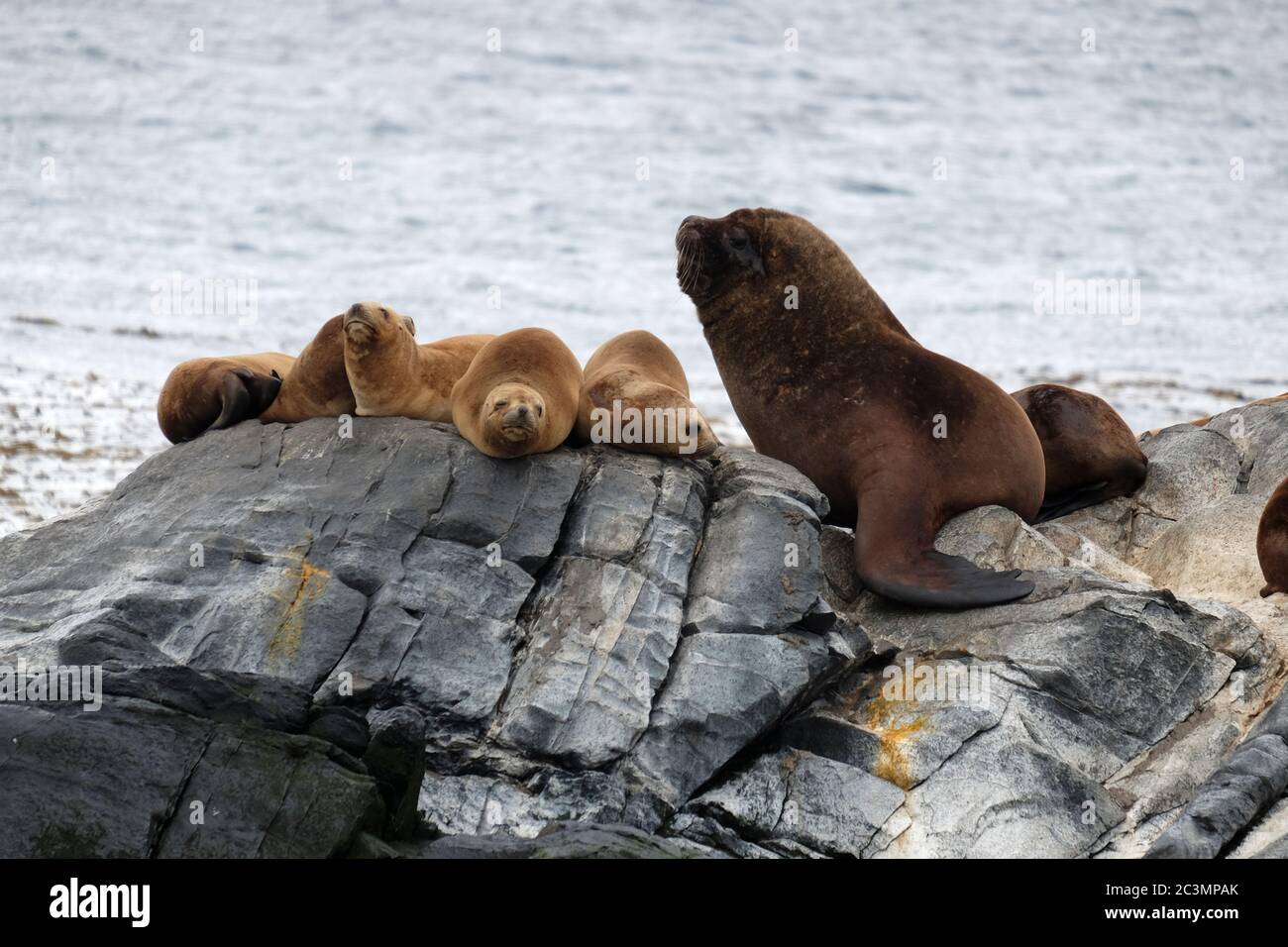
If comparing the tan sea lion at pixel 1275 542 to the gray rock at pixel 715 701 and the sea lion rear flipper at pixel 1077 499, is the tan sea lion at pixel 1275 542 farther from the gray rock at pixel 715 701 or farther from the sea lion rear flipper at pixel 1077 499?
the gray rock at pixel 715 701

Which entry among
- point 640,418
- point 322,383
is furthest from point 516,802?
point 322,383

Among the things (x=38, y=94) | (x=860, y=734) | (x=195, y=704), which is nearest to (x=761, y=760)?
(x=860, y=734)

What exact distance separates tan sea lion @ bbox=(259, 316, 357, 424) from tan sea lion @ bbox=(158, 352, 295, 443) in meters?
0.26

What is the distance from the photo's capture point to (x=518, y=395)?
7203 millimetres

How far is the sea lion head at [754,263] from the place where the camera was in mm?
8586

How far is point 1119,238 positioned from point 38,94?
22.6 meters

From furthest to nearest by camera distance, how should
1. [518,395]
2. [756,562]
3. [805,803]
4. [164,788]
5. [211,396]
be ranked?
[211,396] < [518,395] < [756,562] < [805,803] < [164,788]

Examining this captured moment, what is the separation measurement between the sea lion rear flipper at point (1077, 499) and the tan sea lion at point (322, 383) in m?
4.23

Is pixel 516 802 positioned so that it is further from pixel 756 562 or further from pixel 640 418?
pixel 640 418

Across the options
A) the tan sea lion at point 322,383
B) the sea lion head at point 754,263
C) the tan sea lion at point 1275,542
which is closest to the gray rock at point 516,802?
the tan sea lion at point 322,383

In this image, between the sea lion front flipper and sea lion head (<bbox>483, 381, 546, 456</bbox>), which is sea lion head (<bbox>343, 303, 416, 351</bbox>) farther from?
the sea lion front flipper

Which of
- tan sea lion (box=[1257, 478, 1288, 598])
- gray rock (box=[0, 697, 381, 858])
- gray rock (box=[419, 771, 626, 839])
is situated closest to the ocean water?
gray rock (box=[0, 697, 381, 858])

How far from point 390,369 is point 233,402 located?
99cm

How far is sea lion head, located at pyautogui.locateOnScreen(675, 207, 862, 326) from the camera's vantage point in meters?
8.59
